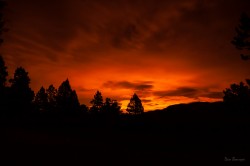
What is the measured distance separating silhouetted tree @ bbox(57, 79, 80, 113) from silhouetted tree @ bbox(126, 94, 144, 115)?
20.2 metres

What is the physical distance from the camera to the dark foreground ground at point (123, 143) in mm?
15281

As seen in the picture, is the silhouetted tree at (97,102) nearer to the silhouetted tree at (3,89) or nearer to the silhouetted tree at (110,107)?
the silhouetted tree at (110,107)

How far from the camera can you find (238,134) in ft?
90.9

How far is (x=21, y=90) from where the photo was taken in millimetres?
55438

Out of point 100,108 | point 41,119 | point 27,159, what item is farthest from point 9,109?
point 27,159

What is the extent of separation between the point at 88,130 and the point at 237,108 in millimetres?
32698

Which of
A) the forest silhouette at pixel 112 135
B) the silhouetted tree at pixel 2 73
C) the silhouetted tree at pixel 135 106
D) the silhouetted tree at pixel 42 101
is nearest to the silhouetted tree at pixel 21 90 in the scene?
the forest silhouette at pixel 112 135

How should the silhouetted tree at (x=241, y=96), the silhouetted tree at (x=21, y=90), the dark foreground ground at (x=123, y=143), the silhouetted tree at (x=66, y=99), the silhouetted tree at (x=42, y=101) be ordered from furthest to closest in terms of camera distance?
the silhouetted tree at (x=42, y=101), the silhouetted tree at (x=66, y=99), the silhouetted tree at (x=21, y=90), the silhouetted tree at (x=241, y=96), the dark foreground ground at (x=123, y=143)

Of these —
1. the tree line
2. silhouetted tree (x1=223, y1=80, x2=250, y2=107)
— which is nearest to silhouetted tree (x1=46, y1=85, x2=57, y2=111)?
the tree line

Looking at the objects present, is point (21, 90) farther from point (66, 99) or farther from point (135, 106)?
point (135, 106)

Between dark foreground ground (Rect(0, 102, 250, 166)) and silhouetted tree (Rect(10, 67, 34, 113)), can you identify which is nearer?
dark foreground ground (Rect(0, 102, 250, 166))

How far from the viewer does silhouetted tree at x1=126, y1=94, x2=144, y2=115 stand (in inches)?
3207

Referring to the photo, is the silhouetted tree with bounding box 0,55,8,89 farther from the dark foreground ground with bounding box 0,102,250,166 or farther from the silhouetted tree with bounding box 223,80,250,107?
the silhouetted tree with bounding box 223,80,250,107

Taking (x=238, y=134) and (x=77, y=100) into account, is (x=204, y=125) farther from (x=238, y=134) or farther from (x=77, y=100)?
(x=77, y=100)
